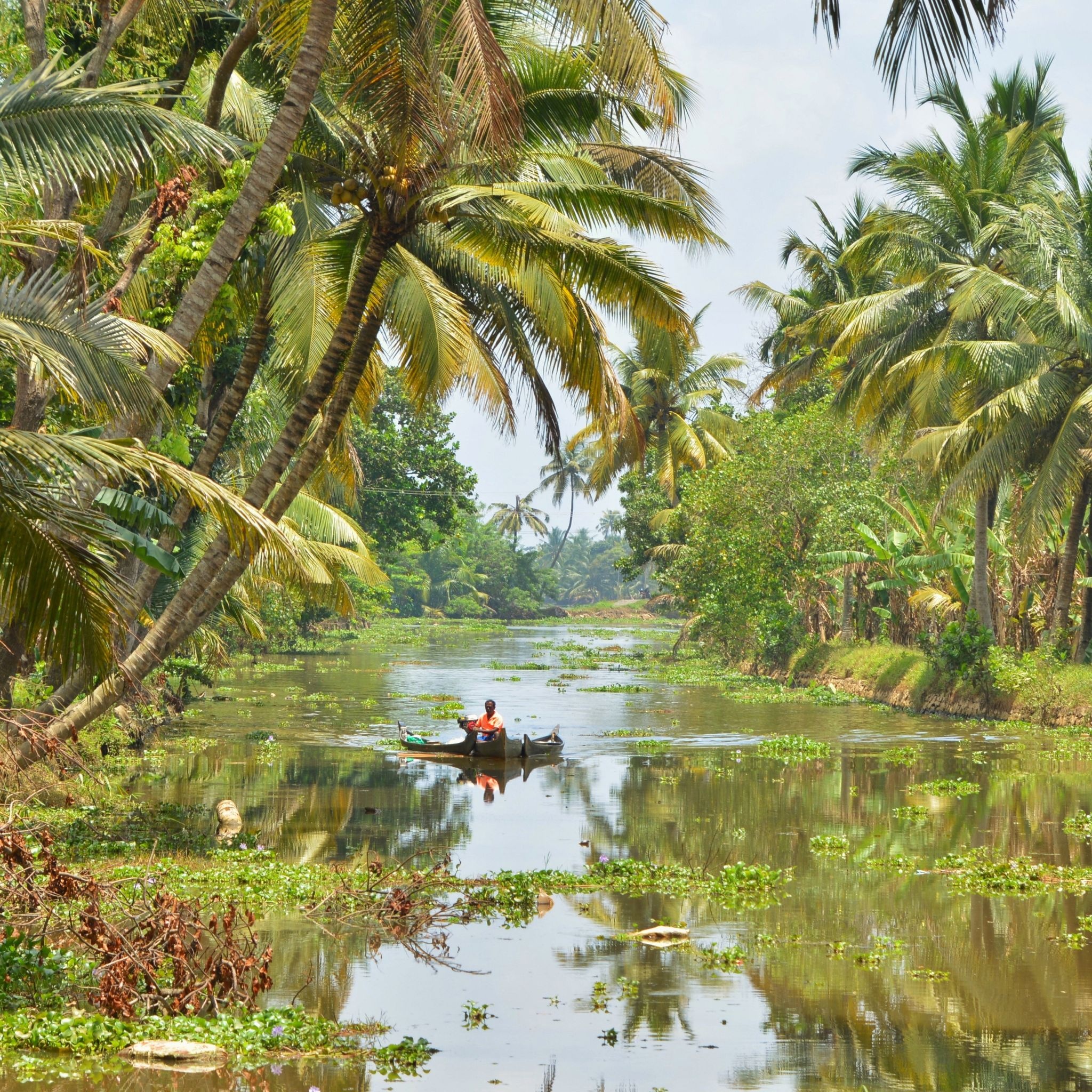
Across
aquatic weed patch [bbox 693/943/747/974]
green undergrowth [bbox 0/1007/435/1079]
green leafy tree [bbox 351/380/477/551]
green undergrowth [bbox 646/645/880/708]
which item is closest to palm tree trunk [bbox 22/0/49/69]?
green undergrowth [bbox 0/1007/435/1079]

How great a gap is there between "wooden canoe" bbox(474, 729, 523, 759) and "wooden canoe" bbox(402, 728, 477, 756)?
0.11m

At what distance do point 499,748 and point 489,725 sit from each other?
52 cm

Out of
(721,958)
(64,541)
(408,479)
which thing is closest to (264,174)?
(64,541)

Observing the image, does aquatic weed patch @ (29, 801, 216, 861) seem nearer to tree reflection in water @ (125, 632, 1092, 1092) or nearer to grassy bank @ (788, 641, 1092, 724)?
tree reflection in water @ (125, 632, 1092, 1092)

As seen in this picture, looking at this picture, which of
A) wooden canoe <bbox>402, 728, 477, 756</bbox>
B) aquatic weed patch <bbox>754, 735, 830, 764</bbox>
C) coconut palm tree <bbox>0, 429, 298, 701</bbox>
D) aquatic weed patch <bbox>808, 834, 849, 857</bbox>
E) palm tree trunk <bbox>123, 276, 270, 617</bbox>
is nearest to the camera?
coconut palm tree <bbox>0, 429, 298, 701</bbox>

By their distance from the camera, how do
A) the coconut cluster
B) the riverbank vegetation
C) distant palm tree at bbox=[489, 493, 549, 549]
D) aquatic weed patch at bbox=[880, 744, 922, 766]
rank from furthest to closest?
distant palm tree at bbox=[489, 493, 549, 549]
the riverbank vegetation
aquatic weed patch at bbox=[880, 744, 922, 766]
the coconut cluster

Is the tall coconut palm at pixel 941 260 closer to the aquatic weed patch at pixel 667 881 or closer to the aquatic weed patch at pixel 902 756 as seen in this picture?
the aquatic weed patch at pixel 902 756

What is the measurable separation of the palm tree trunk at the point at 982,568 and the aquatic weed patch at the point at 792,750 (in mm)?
6172

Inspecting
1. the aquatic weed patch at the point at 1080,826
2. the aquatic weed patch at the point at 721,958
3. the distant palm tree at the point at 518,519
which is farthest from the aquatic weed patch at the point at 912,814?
the distant palm tree at the point at 518,519

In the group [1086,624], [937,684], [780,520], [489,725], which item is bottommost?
[489,725]

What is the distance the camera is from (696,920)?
973 centimetres

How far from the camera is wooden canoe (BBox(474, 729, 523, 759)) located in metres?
Result: 18.6

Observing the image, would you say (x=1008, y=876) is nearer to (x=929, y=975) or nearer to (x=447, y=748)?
(x=929, y=975)

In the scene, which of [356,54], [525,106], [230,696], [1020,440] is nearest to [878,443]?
[1020,440]
